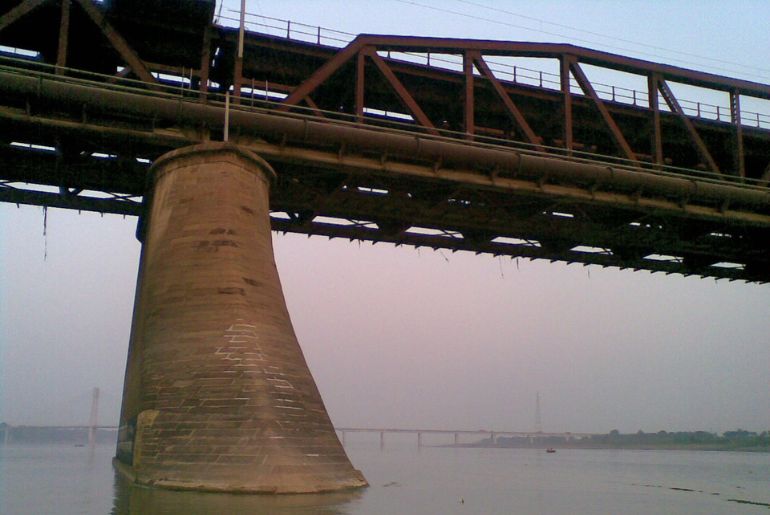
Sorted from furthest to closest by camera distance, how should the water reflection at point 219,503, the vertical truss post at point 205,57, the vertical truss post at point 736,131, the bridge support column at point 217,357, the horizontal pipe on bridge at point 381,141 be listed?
the vertical truss post at point 736,131
the vertical truss post at point 205,57
the horizontal pipe on bridge at point 381,141
the bridge support column at point 217,357
the water reflection at point 219,503

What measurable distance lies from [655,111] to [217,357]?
23.7 metres

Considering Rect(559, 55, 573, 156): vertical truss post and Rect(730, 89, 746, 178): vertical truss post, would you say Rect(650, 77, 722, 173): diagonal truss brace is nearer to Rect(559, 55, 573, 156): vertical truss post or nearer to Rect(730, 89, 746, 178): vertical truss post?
Rect(730, 89, 746, 178): vertical truss post

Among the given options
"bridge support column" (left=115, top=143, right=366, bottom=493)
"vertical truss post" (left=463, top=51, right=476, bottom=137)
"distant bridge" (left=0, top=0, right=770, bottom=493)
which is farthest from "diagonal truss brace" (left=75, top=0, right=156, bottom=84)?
"vertical truss post" (left=463, top=51, right=476, bottom=137)

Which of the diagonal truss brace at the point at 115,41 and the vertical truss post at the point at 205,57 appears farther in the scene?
the vertical truss post at the point at 205,57

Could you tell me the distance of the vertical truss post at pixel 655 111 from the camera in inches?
1283

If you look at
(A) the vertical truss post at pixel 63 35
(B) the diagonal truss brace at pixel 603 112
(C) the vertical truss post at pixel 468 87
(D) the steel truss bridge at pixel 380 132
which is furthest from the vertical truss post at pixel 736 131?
(A) the vertical truss post at pixel 63 35

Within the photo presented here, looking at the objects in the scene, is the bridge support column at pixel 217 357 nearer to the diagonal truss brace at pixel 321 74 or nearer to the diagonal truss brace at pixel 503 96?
the diagonal truss brace at pixel 321 74

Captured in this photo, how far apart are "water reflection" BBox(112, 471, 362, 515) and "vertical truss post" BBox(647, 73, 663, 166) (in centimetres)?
2223

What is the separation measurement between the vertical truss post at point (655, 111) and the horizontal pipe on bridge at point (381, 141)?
5.81 ft

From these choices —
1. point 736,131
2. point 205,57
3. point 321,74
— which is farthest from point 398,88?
point 736,131

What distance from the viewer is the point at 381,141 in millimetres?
26422

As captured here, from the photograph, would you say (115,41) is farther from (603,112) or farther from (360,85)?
(603,112)

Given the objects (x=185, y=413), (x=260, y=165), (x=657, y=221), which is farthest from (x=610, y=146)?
(x=185, y=413)

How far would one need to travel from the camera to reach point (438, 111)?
33500mm
